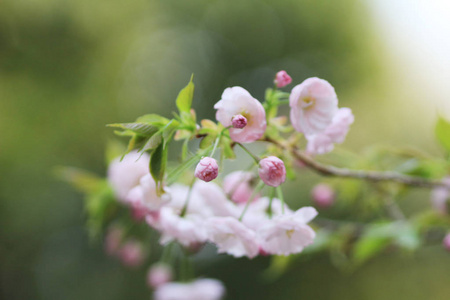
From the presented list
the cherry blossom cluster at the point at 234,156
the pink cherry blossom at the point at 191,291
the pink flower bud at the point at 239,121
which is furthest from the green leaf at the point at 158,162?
the pink cherry blossom at the point at 191,291

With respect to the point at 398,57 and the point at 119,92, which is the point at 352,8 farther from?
the point at 119,92

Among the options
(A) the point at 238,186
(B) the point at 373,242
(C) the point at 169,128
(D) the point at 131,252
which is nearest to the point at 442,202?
(B) the point at 373,242

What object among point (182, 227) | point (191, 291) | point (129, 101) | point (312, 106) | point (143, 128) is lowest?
point (191, 291)

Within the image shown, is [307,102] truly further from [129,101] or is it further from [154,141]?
[129,101]

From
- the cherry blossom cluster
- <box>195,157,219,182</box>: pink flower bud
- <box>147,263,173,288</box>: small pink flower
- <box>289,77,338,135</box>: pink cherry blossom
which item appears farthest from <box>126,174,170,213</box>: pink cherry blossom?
<box>147,263,173,288</box>: small pink flower

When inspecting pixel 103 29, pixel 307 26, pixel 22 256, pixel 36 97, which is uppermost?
pixel 307 26

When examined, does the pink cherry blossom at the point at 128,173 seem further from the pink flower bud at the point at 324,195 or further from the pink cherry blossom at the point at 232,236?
the pink flower bud at the point at 324,195

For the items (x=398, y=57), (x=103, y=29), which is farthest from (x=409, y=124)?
(x=103, y=29)
